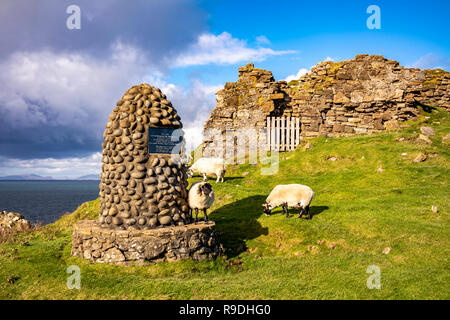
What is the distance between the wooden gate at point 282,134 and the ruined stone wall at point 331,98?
68cm

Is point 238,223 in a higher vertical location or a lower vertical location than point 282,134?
lower

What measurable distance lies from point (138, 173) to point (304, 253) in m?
Answer: 5.97

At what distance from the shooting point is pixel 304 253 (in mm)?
10531

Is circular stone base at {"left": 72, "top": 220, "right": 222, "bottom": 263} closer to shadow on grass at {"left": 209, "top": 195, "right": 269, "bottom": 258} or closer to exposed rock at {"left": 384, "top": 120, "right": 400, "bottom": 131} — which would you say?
shadow on grass at {"left": 209, "top": 195, "right": 269, "bottom": 258}

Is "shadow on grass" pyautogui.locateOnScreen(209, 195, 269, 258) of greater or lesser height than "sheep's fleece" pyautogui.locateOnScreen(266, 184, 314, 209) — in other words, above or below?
below

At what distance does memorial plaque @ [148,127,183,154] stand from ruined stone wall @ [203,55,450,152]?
1829cm

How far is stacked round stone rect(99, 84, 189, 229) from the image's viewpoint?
33.0 ft

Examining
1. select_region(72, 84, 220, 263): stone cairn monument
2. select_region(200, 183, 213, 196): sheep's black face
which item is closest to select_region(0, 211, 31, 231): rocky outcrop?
select_region(72, 84, 220, 263): stone cairn monument

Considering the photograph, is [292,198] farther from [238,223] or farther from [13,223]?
[13,223]

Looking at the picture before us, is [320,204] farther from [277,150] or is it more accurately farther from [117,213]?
[277,150]

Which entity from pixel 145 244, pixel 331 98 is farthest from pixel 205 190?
pixel 331 98

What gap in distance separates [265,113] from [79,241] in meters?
20.8
